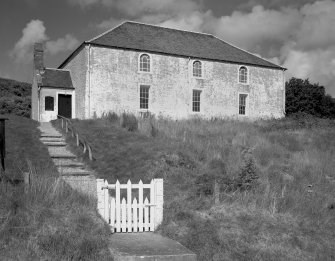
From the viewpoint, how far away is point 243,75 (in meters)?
34.6

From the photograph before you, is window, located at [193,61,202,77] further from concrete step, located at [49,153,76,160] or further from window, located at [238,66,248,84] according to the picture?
concrete step, located at [49,153,76,160]

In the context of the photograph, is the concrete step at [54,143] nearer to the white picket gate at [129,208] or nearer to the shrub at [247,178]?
the shrub at [247,178]

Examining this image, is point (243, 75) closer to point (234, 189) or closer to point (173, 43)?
point (173, 43)

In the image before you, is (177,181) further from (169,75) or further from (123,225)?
(169,75)

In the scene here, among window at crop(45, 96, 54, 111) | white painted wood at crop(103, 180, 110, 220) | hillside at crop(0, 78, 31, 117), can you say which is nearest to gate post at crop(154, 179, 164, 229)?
white painted wood at crop(103, 180, 110, 220)

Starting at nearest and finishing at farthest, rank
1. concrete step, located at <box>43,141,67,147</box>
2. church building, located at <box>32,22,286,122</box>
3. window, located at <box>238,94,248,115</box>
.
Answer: concrete step, located at <box>43,141,67,147</box> < church building, located at <box>32,22,286,122</box> < window, located at <box>238,94,248,115</box>

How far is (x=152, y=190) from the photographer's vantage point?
25.2ft

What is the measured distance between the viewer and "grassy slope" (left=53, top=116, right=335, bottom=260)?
695 cm

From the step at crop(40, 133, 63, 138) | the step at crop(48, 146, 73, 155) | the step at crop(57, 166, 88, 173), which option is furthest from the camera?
the step at crop(40, 133, 63, 138)

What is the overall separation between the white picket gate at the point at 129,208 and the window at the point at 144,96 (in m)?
22.4

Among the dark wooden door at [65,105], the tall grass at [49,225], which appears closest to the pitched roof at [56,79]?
the dark wooden door at [65,105]

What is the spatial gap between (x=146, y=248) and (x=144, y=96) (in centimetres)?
2433

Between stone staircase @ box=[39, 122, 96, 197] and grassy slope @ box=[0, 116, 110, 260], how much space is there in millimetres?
1218

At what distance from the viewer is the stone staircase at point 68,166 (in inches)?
411
